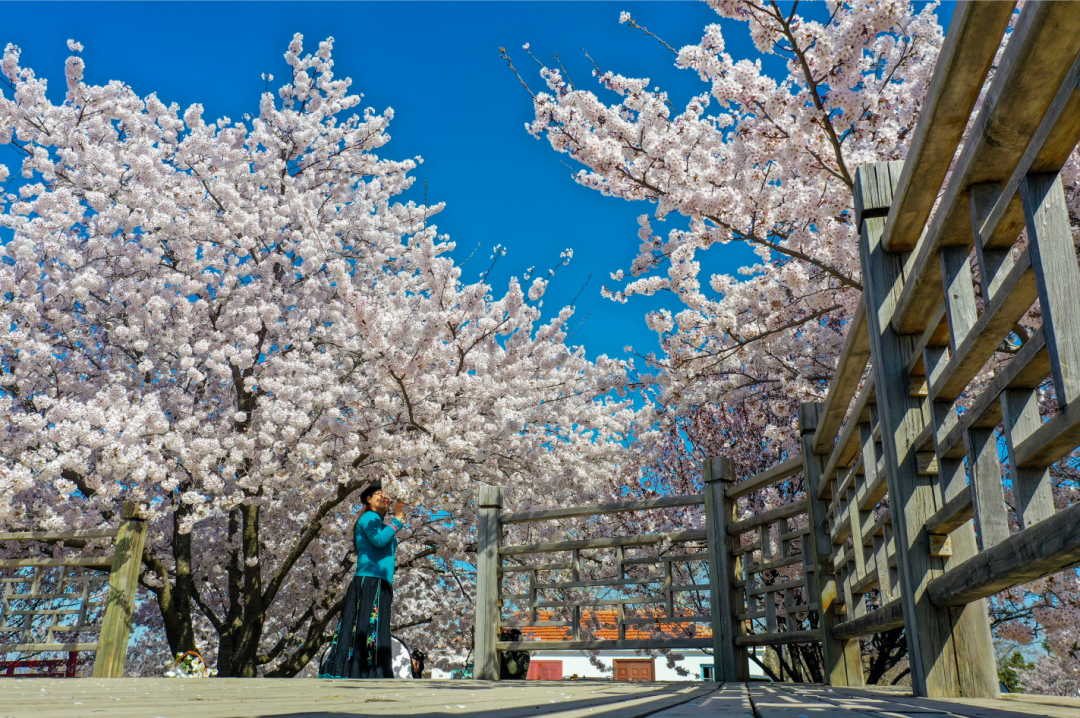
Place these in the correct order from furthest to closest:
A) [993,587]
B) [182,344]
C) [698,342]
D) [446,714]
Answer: [182,344]
[698,342]
[993,587]
[446,714]

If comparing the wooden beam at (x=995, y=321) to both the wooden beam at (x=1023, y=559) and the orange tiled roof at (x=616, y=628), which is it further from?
the orange tiled roof at (x=616, y=628)

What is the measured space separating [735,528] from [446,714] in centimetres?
460

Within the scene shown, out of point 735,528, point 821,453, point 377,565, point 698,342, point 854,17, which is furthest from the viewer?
point 698,342

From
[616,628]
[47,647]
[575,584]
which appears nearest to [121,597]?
[47,647]

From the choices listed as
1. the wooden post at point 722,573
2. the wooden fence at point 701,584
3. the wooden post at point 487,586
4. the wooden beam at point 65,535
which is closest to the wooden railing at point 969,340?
the wooden fence at point 701,584

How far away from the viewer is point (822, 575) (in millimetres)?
4219

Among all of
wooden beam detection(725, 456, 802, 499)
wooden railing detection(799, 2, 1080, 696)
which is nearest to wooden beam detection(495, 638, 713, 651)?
wooden beam detection(725, 456, 802, 499)

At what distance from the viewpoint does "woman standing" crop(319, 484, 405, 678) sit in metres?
5.90

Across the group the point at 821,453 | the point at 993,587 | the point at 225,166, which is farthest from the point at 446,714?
the point at 225,166

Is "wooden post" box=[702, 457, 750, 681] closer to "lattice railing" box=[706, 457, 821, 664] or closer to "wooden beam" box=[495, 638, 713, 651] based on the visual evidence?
"lattice railing" box=[706, 457, 821, 664]

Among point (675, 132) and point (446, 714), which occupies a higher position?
point (675, 132)

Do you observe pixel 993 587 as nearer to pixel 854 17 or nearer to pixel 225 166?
pixel 854 17

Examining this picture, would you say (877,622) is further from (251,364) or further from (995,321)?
(251,364)

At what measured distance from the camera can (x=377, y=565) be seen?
240 inches
